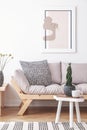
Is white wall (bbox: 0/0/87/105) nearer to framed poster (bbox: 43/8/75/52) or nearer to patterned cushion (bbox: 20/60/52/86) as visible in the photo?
framed poster (bbox: 43/8/75/52)

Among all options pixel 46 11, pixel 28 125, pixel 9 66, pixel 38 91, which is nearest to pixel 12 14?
pixel 46 11

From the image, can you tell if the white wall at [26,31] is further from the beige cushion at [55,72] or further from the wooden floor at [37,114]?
the wooden floor at [37,114]

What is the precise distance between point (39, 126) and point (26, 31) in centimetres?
222

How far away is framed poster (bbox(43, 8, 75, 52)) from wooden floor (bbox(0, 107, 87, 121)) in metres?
1.13

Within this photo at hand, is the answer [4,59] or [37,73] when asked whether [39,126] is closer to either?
[37,73]

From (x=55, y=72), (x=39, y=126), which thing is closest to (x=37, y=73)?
(x=55, y=72)

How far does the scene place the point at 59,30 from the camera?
5.58 m

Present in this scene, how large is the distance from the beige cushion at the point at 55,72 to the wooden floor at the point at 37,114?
533mm

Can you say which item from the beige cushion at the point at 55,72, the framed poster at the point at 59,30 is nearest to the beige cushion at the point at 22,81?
the beige cushion at the point at 55,72

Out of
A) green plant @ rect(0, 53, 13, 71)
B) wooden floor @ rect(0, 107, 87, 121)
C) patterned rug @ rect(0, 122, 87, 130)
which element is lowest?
wooden floor @ rect(0, 107, 87, 121)

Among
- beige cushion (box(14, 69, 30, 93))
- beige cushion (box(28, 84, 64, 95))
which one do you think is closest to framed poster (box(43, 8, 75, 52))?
beige cushion (box(14, 69, 30, 93))

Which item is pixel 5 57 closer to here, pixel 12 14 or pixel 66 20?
pixel 12 14

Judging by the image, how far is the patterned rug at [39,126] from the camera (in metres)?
3.84

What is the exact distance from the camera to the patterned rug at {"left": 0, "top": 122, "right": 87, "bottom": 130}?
151 inches
